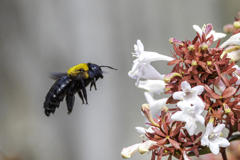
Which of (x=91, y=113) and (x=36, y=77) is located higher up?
(x=36, y=77)

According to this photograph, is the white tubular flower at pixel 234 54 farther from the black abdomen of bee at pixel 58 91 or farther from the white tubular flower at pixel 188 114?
the black abdomen of bee at pixel 58 91

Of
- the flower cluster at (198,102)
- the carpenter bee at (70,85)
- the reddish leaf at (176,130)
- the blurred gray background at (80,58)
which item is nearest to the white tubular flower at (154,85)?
the flower cluster at (198,102)

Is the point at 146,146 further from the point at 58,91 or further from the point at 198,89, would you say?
the point at 58,91

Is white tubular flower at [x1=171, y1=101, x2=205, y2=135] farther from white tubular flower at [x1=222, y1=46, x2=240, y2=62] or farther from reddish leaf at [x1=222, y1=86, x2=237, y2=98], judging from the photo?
white tubular flower at [x1=222, y1=46, x2=240, y2=62]

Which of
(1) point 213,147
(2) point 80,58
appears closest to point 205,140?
(1) point 213,147

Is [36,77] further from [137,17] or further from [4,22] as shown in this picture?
[137,17]

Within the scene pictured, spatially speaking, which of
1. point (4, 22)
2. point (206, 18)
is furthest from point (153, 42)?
point (4, 22)

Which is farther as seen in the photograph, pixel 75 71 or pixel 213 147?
pixel 75 71
